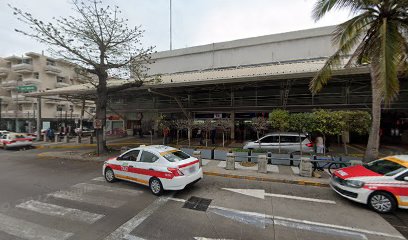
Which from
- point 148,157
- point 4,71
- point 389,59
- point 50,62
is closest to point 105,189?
point 148,157

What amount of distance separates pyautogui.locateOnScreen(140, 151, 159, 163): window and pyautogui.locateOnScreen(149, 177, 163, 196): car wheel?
2.16 feet

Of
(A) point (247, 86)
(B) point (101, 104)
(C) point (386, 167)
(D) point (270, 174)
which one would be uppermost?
(A) point (247, 86)

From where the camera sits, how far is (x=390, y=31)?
686cm

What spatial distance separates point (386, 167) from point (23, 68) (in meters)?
50.8

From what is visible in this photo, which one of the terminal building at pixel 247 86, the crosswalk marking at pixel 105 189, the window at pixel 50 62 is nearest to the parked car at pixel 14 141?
the terminal building at pixel 247 86

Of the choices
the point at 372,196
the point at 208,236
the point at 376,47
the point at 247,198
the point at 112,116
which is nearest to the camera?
the point at 208,236

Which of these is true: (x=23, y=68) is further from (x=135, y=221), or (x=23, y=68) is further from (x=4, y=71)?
(x=135, y=221)

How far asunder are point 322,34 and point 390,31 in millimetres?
15019

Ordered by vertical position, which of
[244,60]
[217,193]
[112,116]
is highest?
[244,60]

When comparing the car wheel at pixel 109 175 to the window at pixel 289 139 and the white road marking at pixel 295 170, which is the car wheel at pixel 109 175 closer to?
the white road marking at pixel 295 170

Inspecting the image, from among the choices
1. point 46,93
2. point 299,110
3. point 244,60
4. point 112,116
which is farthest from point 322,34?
point 46,93

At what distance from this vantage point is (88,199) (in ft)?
19.6

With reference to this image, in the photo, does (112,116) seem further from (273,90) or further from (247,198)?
(247,198)

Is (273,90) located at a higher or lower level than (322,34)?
lower
